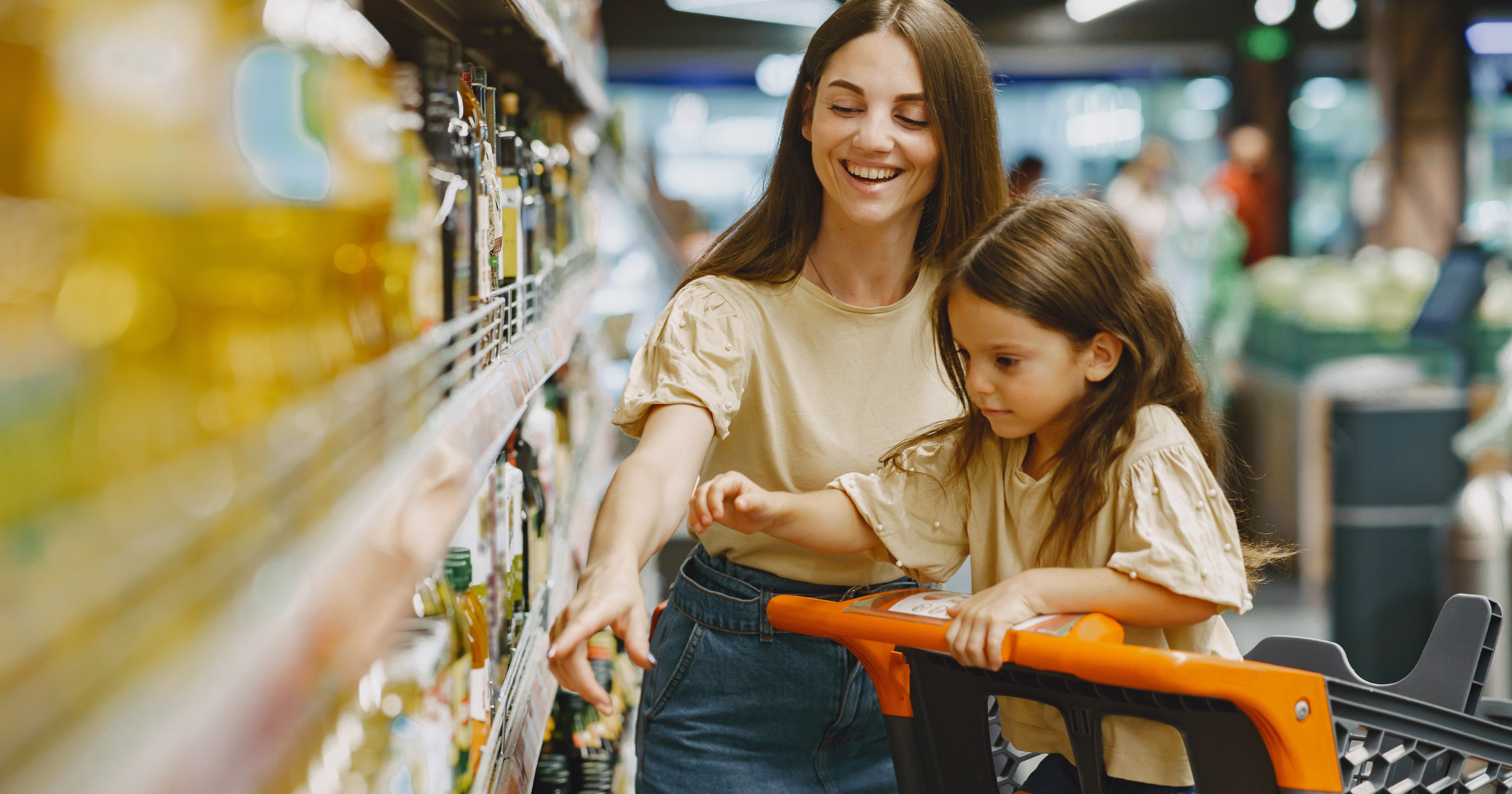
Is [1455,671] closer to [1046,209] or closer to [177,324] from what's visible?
[1046,209]

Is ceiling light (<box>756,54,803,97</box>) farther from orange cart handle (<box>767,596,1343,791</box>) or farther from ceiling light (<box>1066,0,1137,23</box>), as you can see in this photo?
orange cart handle (<box>767,596,1343,791</box>)

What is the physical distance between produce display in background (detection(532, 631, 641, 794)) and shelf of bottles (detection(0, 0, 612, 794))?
126 cm

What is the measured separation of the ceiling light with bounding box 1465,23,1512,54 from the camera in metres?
8.66

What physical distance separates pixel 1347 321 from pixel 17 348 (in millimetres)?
5272

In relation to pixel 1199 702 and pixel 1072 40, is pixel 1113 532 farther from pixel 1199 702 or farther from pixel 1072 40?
pixel 1072 40

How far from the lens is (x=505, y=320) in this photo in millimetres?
1515

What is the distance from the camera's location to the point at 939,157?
1.53 meters

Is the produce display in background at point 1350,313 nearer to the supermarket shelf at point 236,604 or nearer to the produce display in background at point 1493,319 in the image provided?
the produce display in background at point 1493,319

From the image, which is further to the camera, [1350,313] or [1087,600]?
[1350,313]

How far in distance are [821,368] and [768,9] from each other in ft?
26.9

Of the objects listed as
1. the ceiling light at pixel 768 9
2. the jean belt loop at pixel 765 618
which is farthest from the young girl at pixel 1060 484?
the ceiling light at pixel 768 9

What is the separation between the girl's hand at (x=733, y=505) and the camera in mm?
1197

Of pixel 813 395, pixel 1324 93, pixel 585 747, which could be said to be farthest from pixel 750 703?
pixel 1324 93

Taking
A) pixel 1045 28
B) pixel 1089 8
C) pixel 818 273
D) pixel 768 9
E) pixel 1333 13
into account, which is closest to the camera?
pixel 818 273
